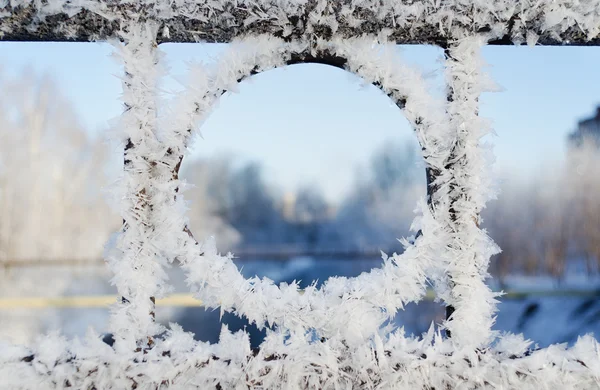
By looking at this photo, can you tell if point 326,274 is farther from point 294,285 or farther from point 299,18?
point 299,18

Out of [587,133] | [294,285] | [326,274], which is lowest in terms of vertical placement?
[326,274]

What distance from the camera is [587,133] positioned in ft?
12.7

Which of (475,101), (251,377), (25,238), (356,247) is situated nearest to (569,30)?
(475,101)

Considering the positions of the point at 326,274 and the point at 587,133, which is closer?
the point at 587,133

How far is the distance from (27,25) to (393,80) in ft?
1.34

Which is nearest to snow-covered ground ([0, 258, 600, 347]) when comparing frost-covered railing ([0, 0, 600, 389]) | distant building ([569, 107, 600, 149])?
distant building ([569, 107, 600, 149])

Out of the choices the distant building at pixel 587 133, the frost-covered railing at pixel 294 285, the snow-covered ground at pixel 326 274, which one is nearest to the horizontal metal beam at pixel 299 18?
the frost-covered railing at pixel 294 285

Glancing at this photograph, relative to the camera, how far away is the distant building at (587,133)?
375 cm

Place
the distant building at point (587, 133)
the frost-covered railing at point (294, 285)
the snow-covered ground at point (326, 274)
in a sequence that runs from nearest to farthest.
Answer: the frost-covered railing at point (294, 285) < the distant building at point (587, 133) < the snow-covered ground at point (326, 274)

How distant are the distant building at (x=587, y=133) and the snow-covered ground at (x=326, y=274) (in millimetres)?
1598

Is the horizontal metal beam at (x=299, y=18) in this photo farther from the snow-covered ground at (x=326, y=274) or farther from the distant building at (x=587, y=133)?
the distant building at (x=587, y=133)

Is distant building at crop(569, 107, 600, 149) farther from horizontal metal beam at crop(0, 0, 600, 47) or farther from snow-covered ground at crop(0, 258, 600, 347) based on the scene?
horizontal metal beam at crop(0, 0, 600, 47)

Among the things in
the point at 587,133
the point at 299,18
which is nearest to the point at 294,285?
the point at 299,18

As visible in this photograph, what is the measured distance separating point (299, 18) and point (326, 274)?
433 cm
